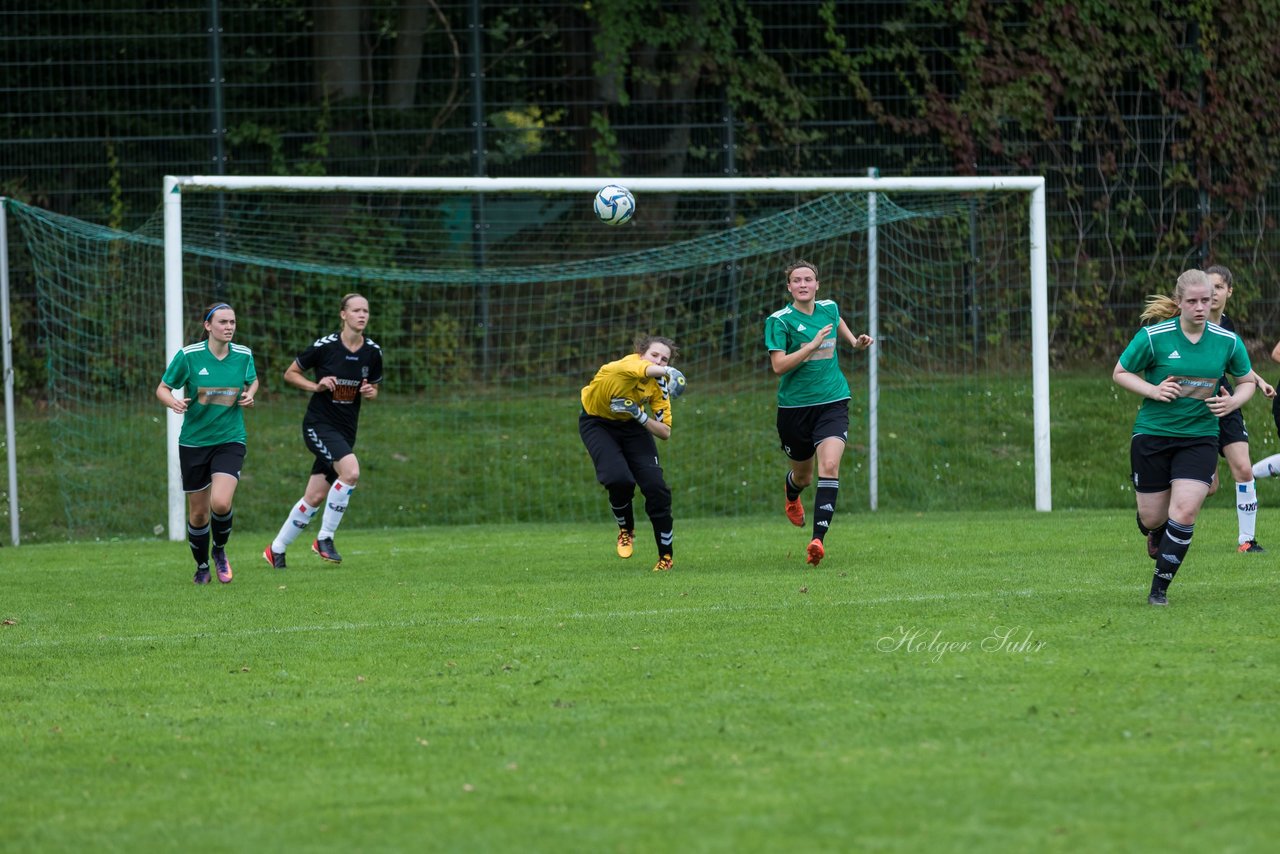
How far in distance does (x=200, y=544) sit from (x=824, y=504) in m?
4.14

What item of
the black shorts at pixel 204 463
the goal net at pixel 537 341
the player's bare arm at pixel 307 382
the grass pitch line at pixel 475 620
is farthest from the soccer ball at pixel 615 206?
the grass pitch line at pixel 475 620

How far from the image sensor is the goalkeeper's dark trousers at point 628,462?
10438 millimetres

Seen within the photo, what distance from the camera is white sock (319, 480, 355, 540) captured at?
11461 mm

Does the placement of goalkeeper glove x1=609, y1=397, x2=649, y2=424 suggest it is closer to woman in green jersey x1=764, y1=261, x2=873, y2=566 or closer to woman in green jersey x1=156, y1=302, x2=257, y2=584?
woman in green jersey x1=764, y1=261, x2=873, y2=566

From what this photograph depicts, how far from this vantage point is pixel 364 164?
18906mm

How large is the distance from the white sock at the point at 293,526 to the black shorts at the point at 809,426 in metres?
3.46

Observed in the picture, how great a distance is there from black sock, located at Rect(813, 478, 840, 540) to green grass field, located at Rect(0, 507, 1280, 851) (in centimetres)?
30

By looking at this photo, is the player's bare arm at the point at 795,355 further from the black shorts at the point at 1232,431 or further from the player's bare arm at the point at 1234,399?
the player's bare arm at the point at 1234,399

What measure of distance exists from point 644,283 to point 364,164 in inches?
162

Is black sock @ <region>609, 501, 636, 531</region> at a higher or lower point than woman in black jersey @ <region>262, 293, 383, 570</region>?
lower

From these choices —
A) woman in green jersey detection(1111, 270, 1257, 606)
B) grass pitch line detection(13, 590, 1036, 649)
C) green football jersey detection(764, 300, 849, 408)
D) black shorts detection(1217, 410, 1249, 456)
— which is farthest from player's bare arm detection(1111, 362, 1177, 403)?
green football jersey detection(764, 300, 849, 408)

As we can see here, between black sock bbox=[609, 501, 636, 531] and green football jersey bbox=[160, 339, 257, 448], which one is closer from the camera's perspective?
green football jersey bbox=[160, 339, 257, 448]

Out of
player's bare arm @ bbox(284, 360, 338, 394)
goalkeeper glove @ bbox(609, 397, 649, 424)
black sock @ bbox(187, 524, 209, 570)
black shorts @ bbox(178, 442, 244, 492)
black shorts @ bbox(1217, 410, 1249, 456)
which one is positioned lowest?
black sock @ bbox(187, 524, 209, 570)

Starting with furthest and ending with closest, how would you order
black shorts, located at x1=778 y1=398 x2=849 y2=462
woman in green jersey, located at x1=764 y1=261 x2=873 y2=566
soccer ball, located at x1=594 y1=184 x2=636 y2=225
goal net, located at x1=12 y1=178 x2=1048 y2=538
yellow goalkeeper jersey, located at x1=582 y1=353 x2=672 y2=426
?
goal net, located at x1=12 y1=178 x2=1048 y2=538
soccer ball, located at x1=594 y1=184 x2=636 y2=225
black shorts, located at x1=778 y1=398 x2=849 y2=462
woman in green jersey, located at x1=764 y1=261 x2=873 y2=566
yellow goalkeeper jersey, located at x1=582 y1=353 x2=672 y2=426
